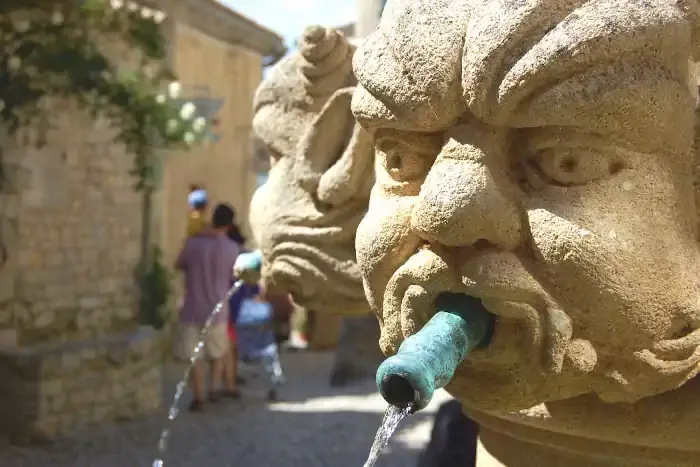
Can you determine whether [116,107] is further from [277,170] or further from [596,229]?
[596,229]

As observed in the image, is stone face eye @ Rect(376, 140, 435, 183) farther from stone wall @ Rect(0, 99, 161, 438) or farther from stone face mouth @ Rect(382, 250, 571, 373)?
stone wall @ Rect(0, 99, 161, 438)

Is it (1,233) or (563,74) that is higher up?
(563,74)

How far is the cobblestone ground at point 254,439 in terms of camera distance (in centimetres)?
423

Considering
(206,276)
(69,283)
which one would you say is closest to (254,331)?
(206,276)

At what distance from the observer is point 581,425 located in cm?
123

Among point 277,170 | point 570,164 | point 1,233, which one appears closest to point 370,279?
point 570,164

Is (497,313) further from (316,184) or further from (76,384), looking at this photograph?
(76,384)

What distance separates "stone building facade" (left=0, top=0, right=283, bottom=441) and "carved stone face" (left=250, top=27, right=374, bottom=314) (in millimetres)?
3107

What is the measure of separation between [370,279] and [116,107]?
4241mm

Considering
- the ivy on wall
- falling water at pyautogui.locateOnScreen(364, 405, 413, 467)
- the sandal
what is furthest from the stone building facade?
falling water at pyautogui.locateOnScreen(364, 405, 413, 467)

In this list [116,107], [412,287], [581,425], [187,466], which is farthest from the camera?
[116,107]

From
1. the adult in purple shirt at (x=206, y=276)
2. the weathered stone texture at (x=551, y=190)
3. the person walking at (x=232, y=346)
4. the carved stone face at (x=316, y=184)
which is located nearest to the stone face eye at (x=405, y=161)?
the weathered stone texture at (x=551, y=190)

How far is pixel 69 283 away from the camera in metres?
5.09

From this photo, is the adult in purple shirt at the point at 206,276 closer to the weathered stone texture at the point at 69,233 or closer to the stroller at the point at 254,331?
the stroller at the point at 254,331
